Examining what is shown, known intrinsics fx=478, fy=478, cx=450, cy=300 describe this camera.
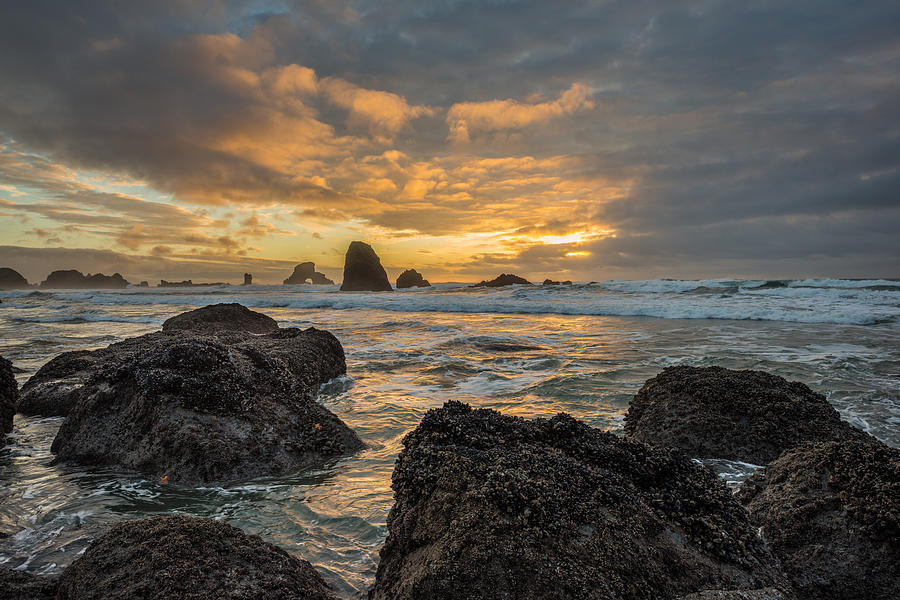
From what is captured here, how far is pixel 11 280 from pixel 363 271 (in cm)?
7128

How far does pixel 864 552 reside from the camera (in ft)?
8.38

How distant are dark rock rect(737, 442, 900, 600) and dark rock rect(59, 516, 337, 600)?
2.57 m

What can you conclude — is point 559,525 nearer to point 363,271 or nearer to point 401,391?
point 401,391

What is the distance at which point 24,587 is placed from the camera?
209 centimetres

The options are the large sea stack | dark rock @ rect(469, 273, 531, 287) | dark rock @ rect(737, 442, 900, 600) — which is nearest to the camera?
dark rock @ rect(737, 442, 900, 600)

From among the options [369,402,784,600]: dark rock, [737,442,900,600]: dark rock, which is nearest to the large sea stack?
[369,402,784,600]: dark rock

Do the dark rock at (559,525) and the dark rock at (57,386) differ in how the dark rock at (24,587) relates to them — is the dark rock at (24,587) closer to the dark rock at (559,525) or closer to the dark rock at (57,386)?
the dark rock at (559,525)

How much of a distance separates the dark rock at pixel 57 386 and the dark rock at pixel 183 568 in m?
4.89

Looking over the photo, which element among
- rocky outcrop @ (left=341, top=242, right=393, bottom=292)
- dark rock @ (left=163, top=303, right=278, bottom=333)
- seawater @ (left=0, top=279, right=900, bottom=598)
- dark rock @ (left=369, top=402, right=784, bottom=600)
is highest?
rocky outcrop @ (left=341, top=242, right=393, bottom=292)

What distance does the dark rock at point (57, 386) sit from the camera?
594 cm

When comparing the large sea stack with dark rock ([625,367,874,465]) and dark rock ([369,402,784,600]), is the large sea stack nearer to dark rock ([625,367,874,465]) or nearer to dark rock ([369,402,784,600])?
dark rock ([369,402,784,600])

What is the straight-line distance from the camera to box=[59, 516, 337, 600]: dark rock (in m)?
1.99

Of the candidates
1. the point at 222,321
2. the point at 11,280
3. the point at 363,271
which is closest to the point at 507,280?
the point at 363,271

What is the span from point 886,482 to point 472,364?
6.99 metres
